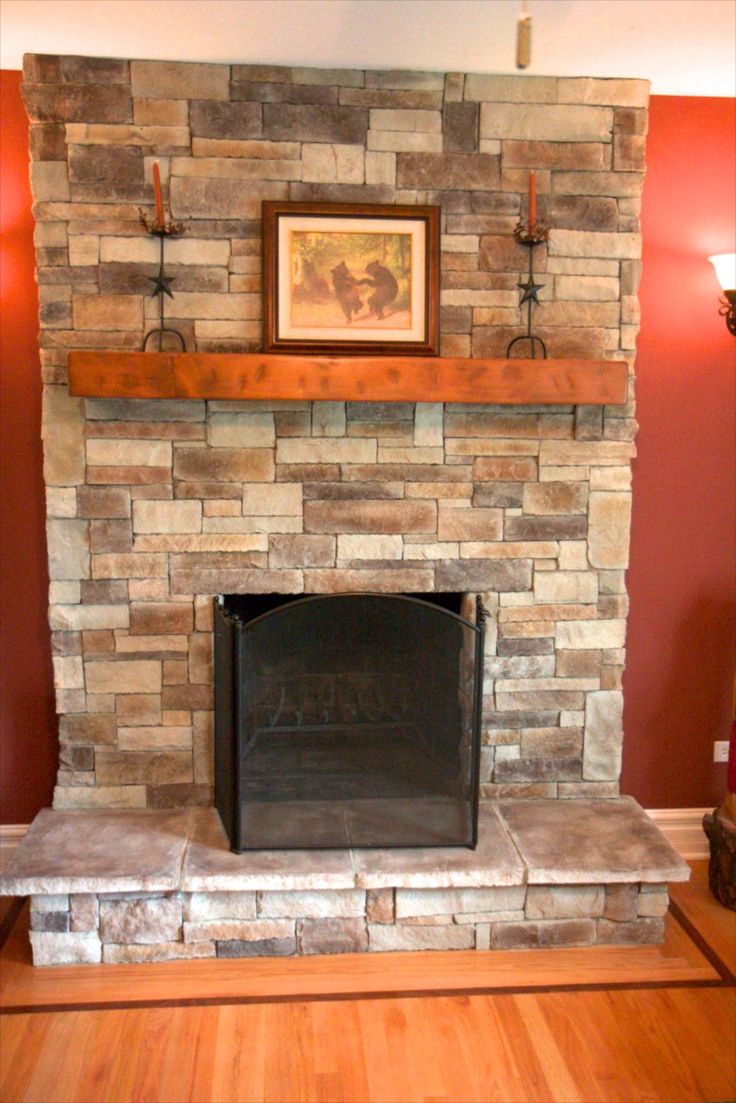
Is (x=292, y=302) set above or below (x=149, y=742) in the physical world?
above

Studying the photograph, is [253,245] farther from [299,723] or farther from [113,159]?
[299,723]

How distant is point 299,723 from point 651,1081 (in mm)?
1256

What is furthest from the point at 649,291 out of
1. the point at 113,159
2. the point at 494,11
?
the point at 113,159

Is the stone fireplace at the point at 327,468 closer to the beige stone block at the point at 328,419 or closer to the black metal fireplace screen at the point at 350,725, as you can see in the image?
the beige stone block at the point at 328,419

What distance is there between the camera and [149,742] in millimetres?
2932

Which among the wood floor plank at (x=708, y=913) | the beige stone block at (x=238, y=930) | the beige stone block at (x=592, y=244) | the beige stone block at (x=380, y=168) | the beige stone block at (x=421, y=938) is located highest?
the beige stone block at (x=380, y=168)

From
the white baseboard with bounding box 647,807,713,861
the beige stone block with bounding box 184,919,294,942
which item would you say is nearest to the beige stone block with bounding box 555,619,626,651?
the white baseboard with bounding box 647,807,713,861

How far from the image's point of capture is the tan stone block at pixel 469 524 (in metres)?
2.90

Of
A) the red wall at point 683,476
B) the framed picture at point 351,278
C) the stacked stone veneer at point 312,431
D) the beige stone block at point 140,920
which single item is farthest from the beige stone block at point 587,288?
the beige stone block at point 140,920

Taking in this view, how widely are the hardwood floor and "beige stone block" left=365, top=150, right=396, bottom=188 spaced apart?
2168 millimetres

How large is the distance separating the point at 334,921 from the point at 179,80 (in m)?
2.36

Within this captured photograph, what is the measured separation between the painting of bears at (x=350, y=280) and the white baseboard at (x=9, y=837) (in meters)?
1.79

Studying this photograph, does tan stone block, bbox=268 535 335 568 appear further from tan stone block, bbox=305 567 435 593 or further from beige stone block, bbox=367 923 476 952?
beige stone block, bbox=367 923 476 952

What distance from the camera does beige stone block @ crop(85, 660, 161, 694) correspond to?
114 inches
